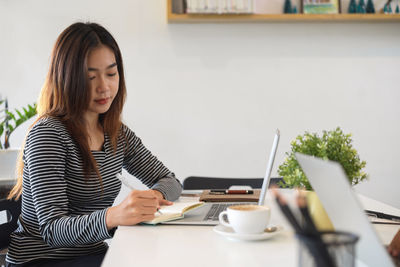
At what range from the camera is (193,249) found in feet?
3.21

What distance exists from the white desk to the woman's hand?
2cm

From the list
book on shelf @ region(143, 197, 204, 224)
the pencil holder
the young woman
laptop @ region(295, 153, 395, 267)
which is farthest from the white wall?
the pencil holder

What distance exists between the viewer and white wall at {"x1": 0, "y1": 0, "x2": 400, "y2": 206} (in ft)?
10.4

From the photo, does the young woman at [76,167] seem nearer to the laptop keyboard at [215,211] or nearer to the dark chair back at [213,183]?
the laptop keyboard at [215,211]

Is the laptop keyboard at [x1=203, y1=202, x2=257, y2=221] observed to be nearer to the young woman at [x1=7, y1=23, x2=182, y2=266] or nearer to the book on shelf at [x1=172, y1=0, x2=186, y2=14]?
the young woman at [x1=7, y1=23, x2=182, y2=266]

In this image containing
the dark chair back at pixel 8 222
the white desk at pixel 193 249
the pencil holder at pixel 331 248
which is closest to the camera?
the pencil holder at pixel 331 248

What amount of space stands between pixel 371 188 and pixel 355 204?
2.97 meters

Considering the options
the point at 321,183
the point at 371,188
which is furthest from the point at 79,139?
the point at 371,188

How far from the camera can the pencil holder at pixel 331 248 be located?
19.0 inches

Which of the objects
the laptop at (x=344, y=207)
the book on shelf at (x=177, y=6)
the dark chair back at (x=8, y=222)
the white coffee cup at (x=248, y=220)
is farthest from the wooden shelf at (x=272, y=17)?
the laptop at (x=344, y=207)

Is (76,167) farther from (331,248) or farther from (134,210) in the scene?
(331,248)

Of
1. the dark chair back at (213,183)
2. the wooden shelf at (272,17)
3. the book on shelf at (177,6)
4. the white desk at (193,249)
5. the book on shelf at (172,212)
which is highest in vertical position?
the book on shelf at (177,6)

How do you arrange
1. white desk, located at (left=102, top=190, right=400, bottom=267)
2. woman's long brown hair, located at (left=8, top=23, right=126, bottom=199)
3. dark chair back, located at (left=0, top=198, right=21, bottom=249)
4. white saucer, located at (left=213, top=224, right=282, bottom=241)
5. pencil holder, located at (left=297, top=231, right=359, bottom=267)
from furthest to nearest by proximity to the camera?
dark chair back, located at (left=0, top=198, right=21, bottom=249) → woman's long brown hair, located at (left=8, top=23, right=126, bottom=199) → white saucer, located at (left=213, top=224, right=282, bottom=241) → white desk, located at (left=102, top=190, right=400, bottom=267) → pencil holder, located at (left=297, top=231, right=359, bottom=267)

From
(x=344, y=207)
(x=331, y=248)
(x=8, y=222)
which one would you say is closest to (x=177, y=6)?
(x=8, y=222)
